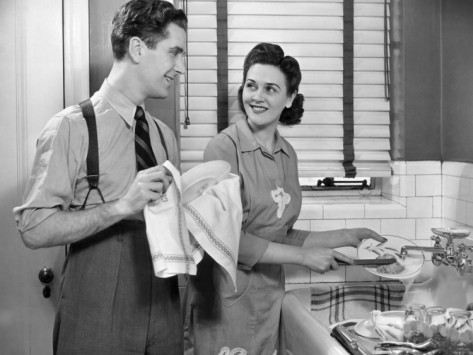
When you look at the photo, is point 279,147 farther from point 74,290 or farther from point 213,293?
point 74,290

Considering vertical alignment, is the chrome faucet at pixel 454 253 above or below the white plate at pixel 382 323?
above

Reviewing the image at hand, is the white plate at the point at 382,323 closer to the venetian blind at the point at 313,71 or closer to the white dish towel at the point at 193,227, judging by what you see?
the white dish towel at the point at 193,227

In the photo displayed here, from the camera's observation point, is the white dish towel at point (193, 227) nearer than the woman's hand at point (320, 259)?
Yes

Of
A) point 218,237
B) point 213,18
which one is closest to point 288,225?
point 218,237

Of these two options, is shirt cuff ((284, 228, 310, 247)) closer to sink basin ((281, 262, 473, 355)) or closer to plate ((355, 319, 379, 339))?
sink basin ((281, 262, 473, 355))

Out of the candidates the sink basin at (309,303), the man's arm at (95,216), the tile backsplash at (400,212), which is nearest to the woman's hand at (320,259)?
the sink basin at (309,303)

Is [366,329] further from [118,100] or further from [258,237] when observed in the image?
[118,100]

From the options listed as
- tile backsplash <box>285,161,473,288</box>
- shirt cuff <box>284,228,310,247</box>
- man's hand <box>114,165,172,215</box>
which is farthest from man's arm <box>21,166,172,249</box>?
tile backsplash <box>285,161,473,288</box>

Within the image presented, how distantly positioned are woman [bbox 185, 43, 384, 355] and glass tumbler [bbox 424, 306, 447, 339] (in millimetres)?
512

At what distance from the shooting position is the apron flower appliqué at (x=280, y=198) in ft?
7.22

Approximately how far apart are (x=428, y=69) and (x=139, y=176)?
1646 millimetres

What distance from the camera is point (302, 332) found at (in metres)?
1.97

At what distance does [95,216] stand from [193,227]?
282mm

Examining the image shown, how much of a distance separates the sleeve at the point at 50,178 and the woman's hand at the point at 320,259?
0.87 metres
